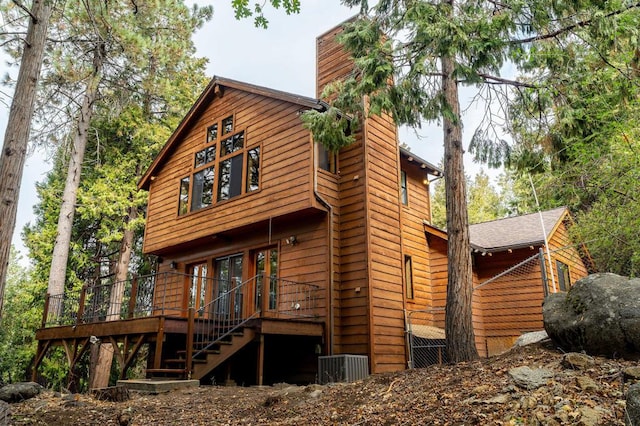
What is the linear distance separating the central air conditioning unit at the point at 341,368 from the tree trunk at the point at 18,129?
5099 millimetres

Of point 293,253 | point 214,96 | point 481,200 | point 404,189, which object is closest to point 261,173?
point 293,253

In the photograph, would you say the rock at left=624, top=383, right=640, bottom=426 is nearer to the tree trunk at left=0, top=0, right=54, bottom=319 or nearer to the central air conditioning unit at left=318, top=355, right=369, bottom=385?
the central air conditioning unit at left=318, top=355, right=369, bottom=385

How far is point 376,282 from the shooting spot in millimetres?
10039

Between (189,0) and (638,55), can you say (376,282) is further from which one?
(189,0)

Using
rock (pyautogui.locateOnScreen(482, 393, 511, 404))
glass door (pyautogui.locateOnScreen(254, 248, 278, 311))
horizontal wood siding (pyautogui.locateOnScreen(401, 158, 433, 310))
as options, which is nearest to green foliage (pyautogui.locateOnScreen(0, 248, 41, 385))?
glass door (pyautogui.locateOnScreen(254, 248, 278, 311))

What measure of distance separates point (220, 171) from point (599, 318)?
9813 mm

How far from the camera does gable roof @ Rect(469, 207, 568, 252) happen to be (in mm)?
13242

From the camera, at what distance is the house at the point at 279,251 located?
9.48 metres

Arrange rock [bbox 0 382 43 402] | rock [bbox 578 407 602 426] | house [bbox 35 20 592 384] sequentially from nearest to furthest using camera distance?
rock [bbox 578 407 602 426]
rock [bbox 0 382 43 402]
house [bbox 35 20 592 384]

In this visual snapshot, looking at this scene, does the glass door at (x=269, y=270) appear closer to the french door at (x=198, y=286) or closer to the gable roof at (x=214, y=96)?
the french door at (x=198, y=286)

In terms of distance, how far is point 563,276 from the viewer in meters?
15.1

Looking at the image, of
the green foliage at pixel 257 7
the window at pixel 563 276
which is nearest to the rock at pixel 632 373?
the green foliage at pixel 257 7

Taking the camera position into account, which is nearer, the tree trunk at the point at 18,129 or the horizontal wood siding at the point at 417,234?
the tree trunk at the point at 18,129

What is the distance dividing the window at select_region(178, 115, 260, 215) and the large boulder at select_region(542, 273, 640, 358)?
7.58 meters
